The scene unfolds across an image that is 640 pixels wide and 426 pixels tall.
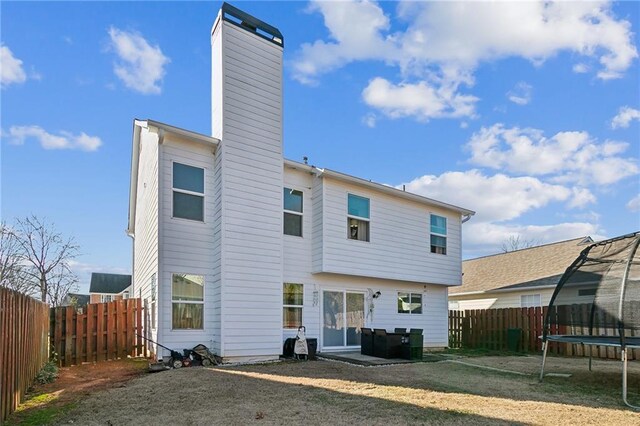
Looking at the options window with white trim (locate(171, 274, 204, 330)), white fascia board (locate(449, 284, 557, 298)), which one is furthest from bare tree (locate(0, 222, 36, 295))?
white fascia board (locate(449, 284, 557, 298))

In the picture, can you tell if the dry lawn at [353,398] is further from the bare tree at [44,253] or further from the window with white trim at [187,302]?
the bare tree at [44,253]

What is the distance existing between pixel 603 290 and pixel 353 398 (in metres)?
5.78

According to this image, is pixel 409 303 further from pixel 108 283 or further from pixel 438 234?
pixel 108 283

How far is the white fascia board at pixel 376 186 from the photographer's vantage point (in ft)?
42.0

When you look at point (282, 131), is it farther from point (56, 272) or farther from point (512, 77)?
point (56, 272)

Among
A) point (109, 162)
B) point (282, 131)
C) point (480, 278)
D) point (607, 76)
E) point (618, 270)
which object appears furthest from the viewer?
point (480, 278)

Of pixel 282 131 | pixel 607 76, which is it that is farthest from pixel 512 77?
pixel 282 131

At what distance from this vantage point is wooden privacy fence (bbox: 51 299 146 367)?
1001 cm

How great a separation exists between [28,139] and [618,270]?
16529 mm

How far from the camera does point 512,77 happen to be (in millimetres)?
13914

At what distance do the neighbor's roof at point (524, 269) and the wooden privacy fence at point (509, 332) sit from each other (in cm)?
288

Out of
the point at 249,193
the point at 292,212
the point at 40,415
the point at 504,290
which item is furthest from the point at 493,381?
the point at 504,290

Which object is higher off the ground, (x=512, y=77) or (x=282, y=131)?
(x=512, y=77)

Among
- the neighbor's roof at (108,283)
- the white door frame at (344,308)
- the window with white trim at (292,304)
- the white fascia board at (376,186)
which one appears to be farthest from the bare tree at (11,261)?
Answer: the white fascia board at (376,186)
